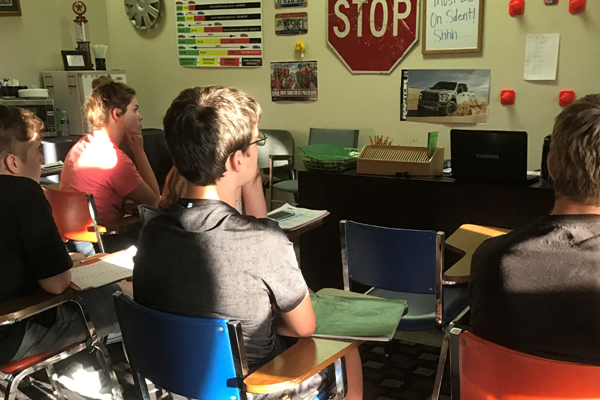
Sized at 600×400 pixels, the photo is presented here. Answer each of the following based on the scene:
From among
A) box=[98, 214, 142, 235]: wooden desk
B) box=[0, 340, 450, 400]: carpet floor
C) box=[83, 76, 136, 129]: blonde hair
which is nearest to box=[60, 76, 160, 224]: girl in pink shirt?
box=[83, 76, 136, 129]: blonde hair

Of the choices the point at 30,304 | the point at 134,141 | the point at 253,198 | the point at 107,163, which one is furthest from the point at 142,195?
the point at 30,304

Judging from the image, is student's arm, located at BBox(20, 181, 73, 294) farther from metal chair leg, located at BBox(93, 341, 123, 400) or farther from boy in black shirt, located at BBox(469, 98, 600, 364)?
boy in black shirt, located at BBox(469, 98, 600, 364)

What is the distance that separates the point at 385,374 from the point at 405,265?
0.62m

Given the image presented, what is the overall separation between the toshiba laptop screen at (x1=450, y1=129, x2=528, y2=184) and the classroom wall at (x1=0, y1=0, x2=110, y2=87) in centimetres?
388

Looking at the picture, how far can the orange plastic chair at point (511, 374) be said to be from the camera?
1.05 metres

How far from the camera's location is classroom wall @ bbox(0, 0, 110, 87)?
4848mm

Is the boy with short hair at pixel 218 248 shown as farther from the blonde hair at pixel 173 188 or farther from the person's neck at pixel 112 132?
the person's neck at pixel 112 132

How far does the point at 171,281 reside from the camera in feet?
4.24

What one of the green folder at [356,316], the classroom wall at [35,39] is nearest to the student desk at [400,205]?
the green folder at [356,316]

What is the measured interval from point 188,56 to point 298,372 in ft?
15.5

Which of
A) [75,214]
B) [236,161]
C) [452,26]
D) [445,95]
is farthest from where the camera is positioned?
[445,95]

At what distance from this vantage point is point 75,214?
8.39ft

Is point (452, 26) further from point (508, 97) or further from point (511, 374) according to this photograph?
point (511, 374)

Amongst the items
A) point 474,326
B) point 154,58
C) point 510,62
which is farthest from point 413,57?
point 474,326
